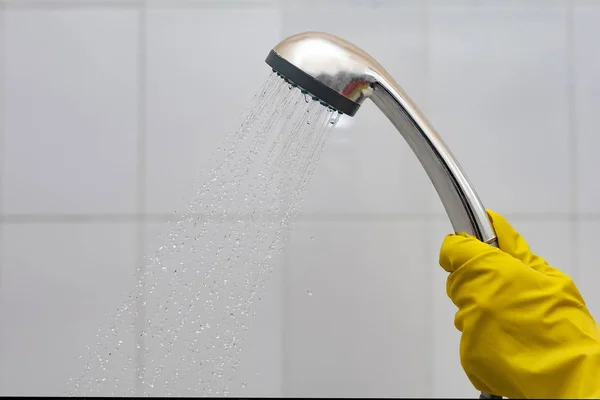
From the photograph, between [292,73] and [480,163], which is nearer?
[292,73]

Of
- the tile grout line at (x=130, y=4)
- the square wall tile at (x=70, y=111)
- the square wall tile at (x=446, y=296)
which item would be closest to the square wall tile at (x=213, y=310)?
the square wall tile at (x=70, y=111)

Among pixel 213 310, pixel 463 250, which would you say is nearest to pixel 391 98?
pixel 463 250

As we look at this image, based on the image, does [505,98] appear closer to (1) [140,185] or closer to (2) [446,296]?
(2) [446,296]

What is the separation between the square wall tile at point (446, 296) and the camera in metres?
0.83

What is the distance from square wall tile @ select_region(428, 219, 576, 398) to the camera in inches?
32.7

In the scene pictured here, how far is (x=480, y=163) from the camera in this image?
2.75ft

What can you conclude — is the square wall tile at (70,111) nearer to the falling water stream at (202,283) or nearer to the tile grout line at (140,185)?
the tile grout line at (140,185)

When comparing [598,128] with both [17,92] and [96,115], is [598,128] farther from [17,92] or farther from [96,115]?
[17,92]

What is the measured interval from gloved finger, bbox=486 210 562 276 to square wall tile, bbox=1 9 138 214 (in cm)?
59

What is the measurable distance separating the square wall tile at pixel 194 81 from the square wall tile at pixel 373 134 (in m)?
0.07

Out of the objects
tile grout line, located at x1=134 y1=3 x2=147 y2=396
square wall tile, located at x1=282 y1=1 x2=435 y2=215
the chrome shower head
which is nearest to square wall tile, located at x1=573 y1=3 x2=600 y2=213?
square wall tile, located at x1=282 y1=1 x2=435 y2=215

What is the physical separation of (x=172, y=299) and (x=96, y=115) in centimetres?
33

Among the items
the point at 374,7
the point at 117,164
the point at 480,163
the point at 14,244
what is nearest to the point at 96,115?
the point at 117,164

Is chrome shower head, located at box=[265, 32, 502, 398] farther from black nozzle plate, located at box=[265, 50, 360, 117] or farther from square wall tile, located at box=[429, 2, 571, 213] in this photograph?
square wall tile, located at box=[429, 2, 571, 213]
